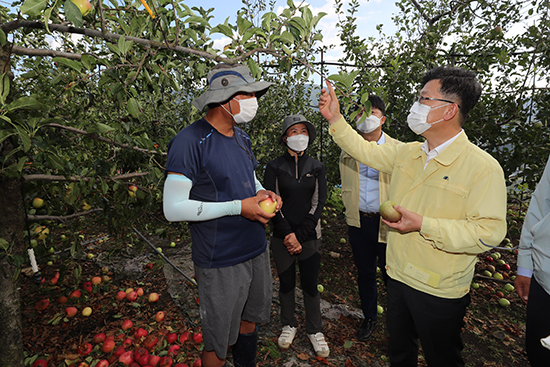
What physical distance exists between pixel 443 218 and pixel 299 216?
1417mm

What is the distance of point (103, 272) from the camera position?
4.00 metres

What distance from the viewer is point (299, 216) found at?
115 inches

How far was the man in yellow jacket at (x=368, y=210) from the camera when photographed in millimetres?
2973

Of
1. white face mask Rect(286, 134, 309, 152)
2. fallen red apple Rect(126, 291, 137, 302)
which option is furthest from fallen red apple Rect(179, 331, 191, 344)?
white face mask Rect(286, 134, 309, 152)

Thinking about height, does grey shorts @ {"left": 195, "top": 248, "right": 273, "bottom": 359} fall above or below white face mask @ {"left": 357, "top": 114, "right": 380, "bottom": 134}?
below

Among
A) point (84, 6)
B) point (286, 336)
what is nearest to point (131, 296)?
point (286, 336)

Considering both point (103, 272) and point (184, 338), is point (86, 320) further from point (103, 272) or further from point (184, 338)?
point (184, 338)

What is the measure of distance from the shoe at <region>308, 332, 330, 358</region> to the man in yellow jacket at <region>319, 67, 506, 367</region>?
1.16 meters

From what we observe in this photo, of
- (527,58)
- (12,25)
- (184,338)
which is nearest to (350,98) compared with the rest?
(12,25)

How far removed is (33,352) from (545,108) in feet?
20.0

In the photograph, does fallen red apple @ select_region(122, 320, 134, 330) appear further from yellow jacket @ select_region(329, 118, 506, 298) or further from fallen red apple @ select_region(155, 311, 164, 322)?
yellow jacket @ select_region(329, 118, 506, 298)

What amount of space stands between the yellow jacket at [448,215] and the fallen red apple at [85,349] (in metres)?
2.83

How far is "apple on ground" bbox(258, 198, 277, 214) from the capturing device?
1882 millimetres

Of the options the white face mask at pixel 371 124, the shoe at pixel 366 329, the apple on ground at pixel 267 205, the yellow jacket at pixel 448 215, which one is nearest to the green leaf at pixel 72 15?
the apple on ground at pixel 267 205
